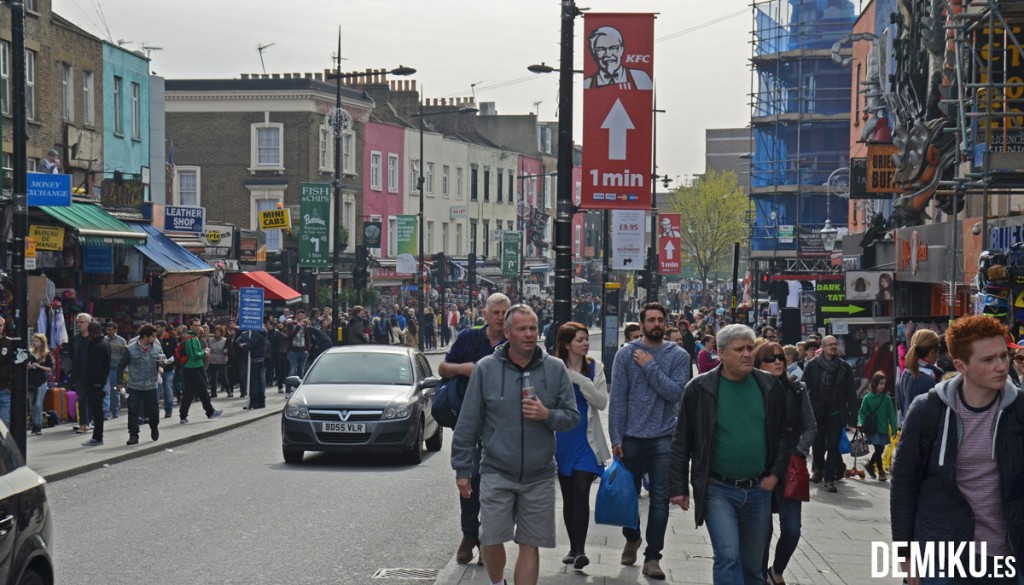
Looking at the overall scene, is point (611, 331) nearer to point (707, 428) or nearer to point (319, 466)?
point (319, 466)

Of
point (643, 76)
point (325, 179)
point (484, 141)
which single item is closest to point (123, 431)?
point (643, 76)

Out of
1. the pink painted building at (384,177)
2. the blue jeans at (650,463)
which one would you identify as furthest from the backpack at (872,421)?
the pink painted building at (384,177)

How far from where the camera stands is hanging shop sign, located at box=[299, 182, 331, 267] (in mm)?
36500

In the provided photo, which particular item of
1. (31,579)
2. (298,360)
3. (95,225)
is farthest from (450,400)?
(298,360)

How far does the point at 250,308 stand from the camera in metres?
28.3

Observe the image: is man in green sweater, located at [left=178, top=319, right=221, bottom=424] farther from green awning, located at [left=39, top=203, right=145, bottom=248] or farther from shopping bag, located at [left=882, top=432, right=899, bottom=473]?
shopping bag, located at [left=882, top=432, right=899, bottom=473]

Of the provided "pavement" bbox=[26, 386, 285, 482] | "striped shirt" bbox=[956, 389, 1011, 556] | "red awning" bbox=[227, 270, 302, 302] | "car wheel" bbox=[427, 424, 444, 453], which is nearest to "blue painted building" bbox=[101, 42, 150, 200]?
"red awning" bbox=[227, 270, 302, 302]

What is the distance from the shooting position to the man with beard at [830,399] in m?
15.3

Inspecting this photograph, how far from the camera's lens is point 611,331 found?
2973 centimetres

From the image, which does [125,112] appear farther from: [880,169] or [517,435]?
[517,435]

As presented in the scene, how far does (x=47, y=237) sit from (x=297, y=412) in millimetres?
9108

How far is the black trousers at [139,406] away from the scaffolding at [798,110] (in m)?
49.7

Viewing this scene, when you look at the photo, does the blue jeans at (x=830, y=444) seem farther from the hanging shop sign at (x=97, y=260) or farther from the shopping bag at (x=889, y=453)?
the hanging shop sign at (x=97, y=260)

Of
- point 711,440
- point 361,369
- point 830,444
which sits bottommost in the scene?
point 830,444
